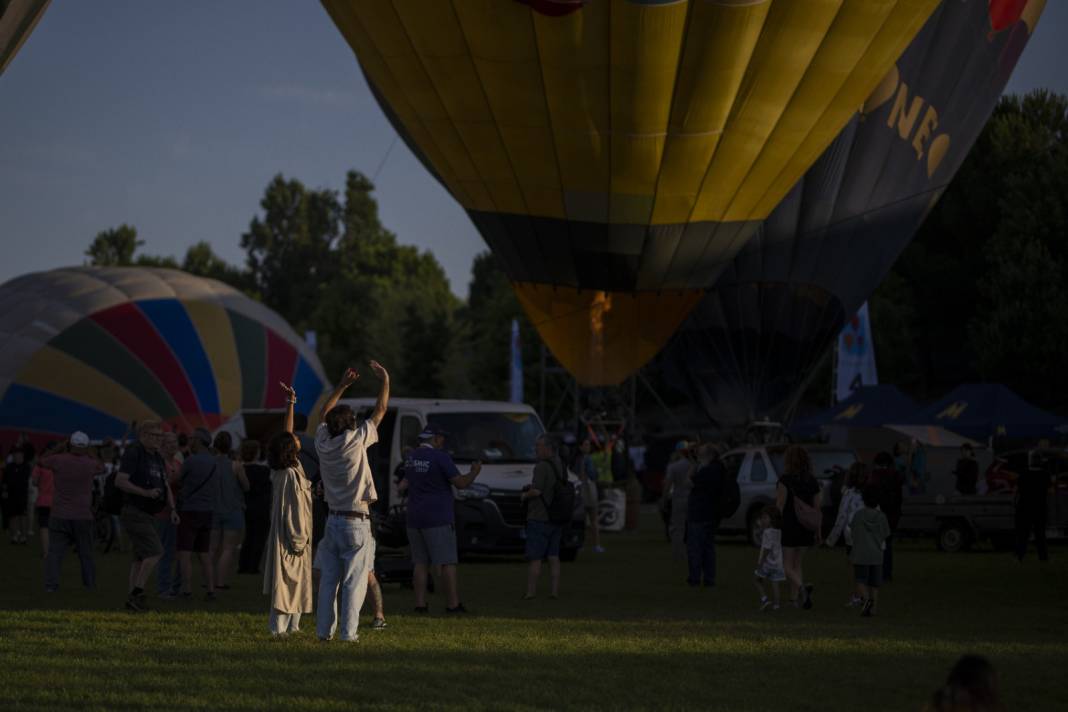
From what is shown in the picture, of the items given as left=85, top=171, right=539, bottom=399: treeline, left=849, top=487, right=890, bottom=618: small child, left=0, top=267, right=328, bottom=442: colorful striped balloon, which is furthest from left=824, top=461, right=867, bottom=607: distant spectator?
left=85, top=171, right=539, bottom=399: treeline

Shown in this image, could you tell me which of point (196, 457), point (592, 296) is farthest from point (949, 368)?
point (196, 457)

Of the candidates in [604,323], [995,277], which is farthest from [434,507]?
[995,277]

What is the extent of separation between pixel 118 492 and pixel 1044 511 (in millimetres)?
12689

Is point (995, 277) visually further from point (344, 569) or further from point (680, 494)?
point (344, 569)

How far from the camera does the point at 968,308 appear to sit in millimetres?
58250

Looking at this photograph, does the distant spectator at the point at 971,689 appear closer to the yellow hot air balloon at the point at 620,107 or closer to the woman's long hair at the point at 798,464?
the woman's long hair at the point at 798,464

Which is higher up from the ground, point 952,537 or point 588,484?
point 588,484

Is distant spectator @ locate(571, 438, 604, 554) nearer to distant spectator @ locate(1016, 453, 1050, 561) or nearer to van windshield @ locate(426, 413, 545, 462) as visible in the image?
van windshield @ locate(426, 413, 545, 462)

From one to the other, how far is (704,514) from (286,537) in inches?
264

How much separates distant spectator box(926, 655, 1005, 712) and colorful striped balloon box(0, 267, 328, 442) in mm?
31714

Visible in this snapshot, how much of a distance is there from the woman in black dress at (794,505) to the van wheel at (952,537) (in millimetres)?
10141

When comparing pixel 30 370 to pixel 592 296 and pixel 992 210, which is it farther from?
pixel 992 210

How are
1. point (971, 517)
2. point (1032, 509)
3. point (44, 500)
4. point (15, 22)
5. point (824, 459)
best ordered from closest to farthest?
point (15, 22) → point (1032, 509) → point (44, 500) → point (971, 517) → point (824, 459)

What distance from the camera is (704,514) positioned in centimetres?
1712
